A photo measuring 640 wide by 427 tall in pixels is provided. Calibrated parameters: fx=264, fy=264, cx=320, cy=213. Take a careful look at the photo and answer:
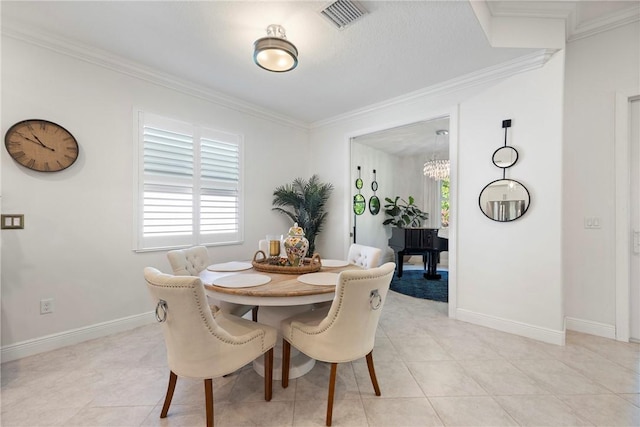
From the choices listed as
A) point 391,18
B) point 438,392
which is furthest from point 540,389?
point 391,18

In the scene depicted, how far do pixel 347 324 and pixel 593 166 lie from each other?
10.1 ft

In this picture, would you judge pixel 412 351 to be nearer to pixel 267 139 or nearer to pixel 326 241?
pixel 326 241

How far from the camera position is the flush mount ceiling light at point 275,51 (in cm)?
209

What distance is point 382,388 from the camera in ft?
6.21

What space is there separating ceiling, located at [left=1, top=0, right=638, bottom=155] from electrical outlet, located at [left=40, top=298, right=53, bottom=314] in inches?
92.1

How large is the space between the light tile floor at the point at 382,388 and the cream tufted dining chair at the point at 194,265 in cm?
50

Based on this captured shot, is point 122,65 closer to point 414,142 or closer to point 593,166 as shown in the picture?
point 593,166

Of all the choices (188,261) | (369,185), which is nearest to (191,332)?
(188,261)

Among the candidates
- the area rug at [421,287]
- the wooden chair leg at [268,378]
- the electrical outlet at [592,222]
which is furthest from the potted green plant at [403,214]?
the wooden chair leg at [268,378]

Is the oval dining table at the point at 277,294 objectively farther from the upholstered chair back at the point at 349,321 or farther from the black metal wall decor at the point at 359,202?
the black metal wall decor at the point at 359,202

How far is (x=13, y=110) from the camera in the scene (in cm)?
225

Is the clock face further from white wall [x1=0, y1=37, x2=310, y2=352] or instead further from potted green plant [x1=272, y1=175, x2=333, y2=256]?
potted green plant [x1=272, y1=175, x2=333, y2=256]

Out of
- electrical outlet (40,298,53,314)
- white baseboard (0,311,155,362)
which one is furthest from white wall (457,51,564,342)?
electrical outlet (40,298,53,314)

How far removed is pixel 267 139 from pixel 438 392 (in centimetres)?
380
